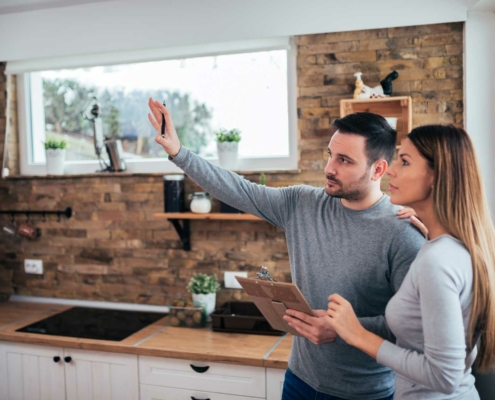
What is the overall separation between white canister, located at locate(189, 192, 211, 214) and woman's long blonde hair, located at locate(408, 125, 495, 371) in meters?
1.79

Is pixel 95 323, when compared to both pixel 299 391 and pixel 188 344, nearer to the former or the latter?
pixel 188 344

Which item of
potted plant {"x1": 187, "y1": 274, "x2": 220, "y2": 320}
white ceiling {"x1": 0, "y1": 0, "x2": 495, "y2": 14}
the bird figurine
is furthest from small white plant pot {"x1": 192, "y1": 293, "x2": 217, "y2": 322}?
white ceiling {"x1": 0, "y1": 0, "x2": 495, "y2": 14}

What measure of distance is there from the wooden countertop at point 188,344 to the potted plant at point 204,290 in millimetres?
142

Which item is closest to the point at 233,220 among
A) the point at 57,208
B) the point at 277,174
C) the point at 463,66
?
the point at 277,174

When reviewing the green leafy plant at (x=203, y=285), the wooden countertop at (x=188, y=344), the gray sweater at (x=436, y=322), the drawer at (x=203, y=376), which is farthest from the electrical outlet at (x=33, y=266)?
the gray sweater at (x=436, y=322)

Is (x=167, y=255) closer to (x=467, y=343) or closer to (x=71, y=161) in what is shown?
(x=71, y=161)

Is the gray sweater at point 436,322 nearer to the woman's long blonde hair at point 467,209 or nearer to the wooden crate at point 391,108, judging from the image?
the woman's long blonde hair at point 467,209

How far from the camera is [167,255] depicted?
3.22 m

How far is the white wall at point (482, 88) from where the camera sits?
2.59m

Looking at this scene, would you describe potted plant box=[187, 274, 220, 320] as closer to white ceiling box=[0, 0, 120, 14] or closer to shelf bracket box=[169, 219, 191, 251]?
shelf bracket box=[169, 219, 191, 251]

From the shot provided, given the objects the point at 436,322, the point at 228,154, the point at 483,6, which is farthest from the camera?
the point at 228,154

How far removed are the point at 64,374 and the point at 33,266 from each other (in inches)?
37.5

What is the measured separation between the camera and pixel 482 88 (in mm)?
2607

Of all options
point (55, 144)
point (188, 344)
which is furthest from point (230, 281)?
point (55, 144)
